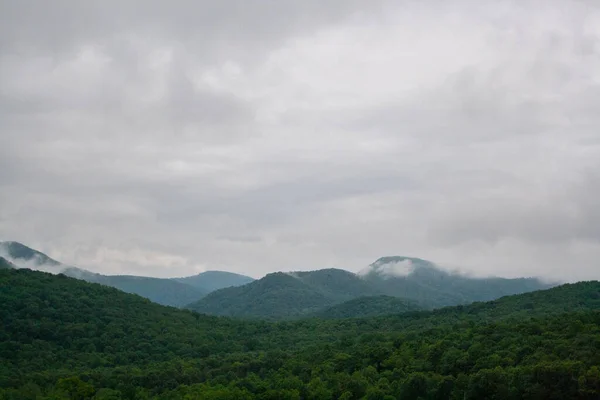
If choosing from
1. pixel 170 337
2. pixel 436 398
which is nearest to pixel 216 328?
pixel 170 337

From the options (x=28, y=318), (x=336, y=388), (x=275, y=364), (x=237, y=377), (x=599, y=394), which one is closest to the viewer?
(x=599, y=394)

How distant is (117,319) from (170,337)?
1140cm

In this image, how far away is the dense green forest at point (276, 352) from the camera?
2208 inches

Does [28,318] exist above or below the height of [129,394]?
above

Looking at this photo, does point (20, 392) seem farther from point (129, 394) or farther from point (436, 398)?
point (436, 398)

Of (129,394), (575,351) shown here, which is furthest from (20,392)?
(575,351)

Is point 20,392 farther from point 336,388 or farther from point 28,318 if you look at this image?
point 28,318

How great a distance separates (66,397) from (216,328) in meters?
70.3

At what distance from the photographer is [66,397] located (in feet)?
214

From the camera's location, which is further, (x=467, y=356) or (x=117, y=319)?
(x=117, y=319)

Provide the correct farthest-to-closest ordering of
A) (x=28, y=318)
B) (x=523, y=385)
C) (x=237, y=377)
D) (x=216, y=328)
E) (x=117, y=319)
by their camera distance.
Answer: (x=216, y=328) < (x=117, y=319) < (x=28, y=318) < (x=237, y=377) < (x=523, y=385)

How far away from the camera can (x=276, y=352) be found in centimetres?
Answer: 9506

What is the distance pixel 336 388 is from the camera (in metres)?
63.5

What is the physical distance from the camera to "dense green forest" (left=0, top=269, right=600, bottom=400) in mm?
56094
